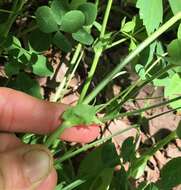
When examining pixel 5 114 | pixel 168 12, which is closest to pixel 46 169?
pixel 5 114

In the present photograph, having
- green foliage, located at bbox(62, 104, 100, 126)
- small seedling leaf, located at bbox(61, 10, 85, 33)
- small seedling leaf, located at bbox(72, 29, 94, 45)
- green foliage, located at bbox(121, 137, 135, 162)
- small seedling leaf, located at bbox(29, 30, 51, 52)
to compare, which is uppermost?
small seedling leaf, located at bbox(61, 10, 85, 33)

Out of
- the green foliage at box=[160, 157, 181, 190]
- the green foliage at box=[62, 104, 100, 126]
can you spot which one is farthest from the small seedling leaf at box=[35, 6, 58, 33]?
the green foliage at box=[160, 157, 181, 190]

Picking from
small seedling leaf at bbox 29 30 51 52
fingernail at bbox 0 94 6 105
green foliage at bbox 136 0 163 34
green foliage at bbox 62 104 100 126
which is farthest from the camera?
small seedling leaf at bbox 29 30 51 52

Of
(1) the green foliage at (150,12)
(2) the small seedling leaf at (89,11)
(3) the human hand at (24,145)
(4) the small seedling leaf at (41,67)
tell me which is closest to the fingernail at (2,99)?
(3) the human hand at (24,145)

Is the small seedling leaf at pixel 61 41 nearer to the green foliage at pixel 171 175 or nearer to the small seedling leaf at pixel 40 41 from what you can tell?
the small seedling leaf at pixel 40 41

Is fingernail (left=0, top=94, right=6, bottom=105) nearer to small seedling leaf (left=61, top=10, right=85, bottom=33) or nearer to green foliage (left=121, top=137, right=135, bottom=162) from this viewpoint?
small seedling leaf (left=61, top=10, right=85, bottom=33)

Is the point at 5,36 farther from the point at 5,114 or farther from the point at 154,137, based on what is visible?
the point at 154,137
